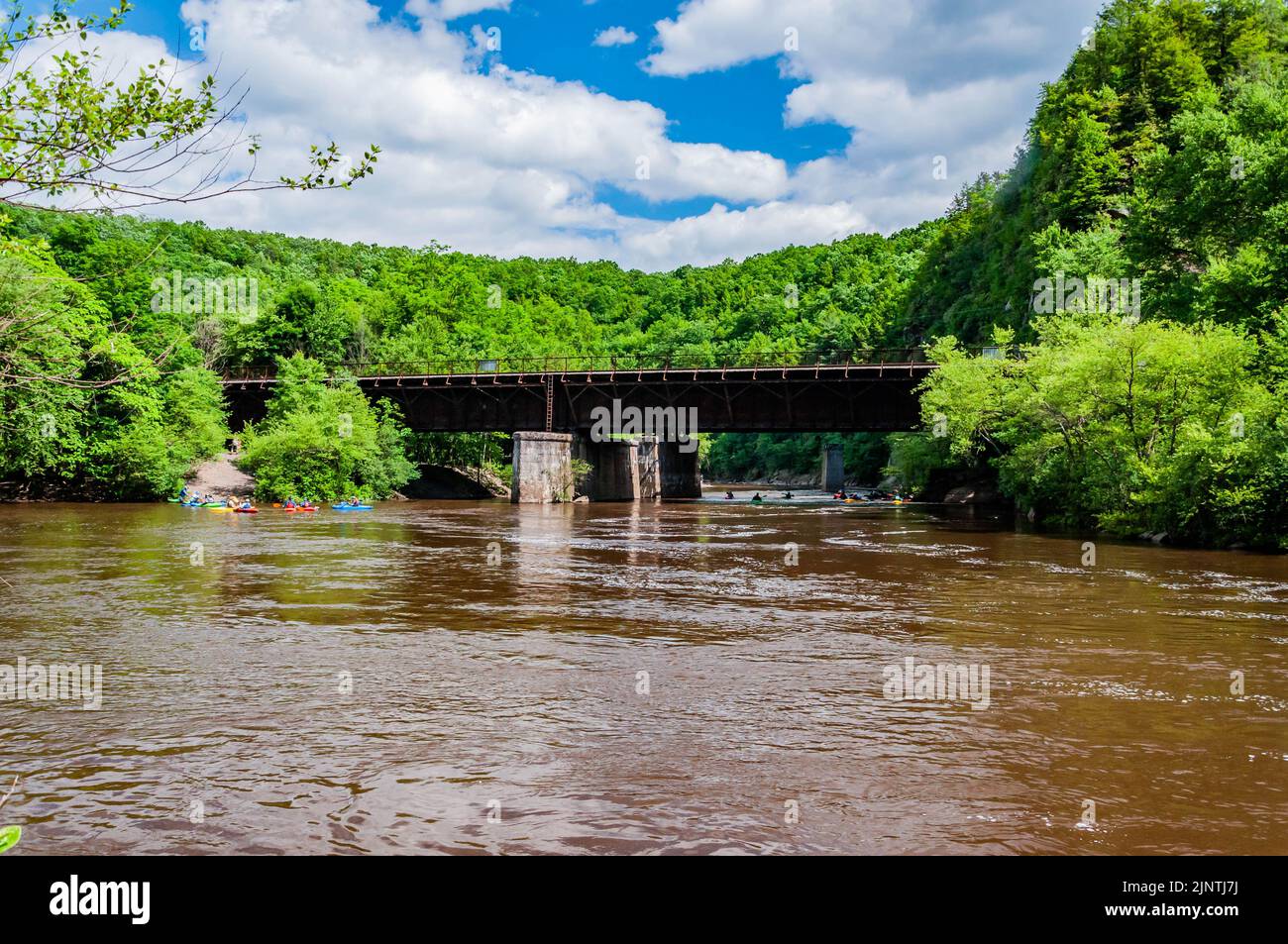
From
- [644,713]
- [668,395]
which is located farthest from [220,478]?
[644,713]

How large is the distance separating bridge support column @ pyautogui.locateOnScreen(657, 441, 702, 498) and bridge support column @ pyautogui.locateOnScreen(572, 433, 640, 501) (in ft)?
19.3

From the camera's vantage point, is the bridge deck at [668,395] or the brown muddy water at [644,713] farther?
the bridge deck at [668,395]

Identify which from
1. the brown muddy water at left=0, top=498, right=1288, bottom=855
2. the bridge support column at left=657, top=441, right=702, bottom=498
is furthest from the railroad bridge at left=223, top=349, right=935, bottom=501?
the brown muddy water at left=0, top=498, right=1288, bottom=855

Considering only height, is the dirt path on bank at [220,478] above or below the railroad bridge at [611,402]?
below

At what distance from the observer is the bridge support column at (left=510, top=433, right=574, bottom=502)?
207 feet

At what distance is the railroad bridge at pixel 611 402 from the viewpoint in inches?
2474

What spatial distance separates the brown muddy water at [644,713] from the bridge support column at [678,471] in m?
59.0

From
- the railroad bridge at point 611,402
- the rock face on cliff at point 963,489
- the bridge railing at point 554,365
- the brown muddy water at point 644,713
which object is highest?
the bridge railing at point 554,365

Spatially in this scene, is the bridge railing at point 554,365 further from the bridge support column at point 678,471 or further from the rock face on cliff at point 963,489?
the rock face on cliff at point 963,489

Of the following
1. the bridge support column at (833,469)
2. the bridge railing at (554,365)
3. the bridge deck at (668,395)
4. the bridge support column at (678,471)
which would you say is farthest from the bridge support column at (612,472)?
the bridge support column at (833,469)

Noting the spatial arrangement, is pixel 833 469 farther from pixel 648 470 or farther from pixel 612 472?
pixel 612 472

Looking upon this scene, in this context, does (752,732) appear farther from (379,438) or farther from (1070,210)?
(1070,210)

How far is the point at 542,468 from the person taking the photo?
6425 cm
